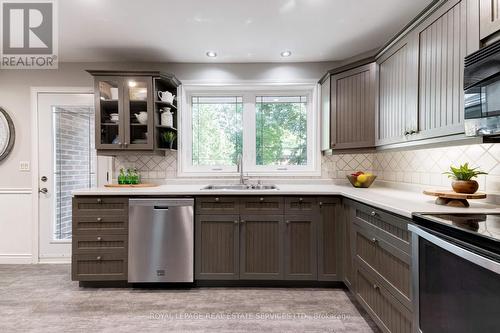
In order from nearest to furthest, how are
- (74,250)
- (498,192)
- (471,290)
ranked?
1. (471,290)
2. (498,192)
3. (74,250)

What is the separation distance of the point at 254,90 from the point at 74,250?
261 centimetres

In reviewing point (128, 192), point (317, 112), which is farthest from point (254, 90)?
point (128, 192)

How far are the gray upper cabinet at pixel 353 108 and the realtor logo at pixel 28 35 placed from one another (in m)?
2.73

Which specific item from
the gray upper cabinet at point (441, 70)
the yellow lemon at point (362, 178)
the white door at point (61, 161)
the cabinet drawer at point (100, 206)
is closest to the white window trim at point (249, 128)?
the yellow lemon at point (362, 178)

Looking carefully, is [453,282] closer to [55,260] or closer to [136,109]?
[136,109]

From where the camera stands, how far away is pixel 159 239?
8.04 ft

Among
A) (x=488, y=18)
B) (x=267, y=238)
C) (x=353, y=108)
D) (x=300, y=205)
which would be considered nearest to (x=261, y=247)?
(x=267, y=238)

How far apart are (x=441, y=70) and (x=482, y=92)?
1.57ft

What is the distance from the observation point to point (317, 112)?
10.5 feet

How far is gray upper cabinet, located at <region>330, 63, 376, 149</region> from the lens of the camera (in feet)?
8.31

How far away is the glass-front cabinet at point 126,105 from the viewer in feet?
9.12

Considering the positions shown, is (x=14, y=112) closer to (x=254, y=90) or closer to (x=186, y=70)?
(x=186, y=70)

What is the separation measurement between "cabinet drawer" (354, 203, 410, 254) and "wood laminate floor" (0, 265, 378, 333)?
0.78 m

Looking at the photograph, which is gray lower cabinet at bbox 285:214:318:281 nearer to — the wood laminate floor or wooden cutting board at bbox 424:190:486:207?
the wood laminate floor
